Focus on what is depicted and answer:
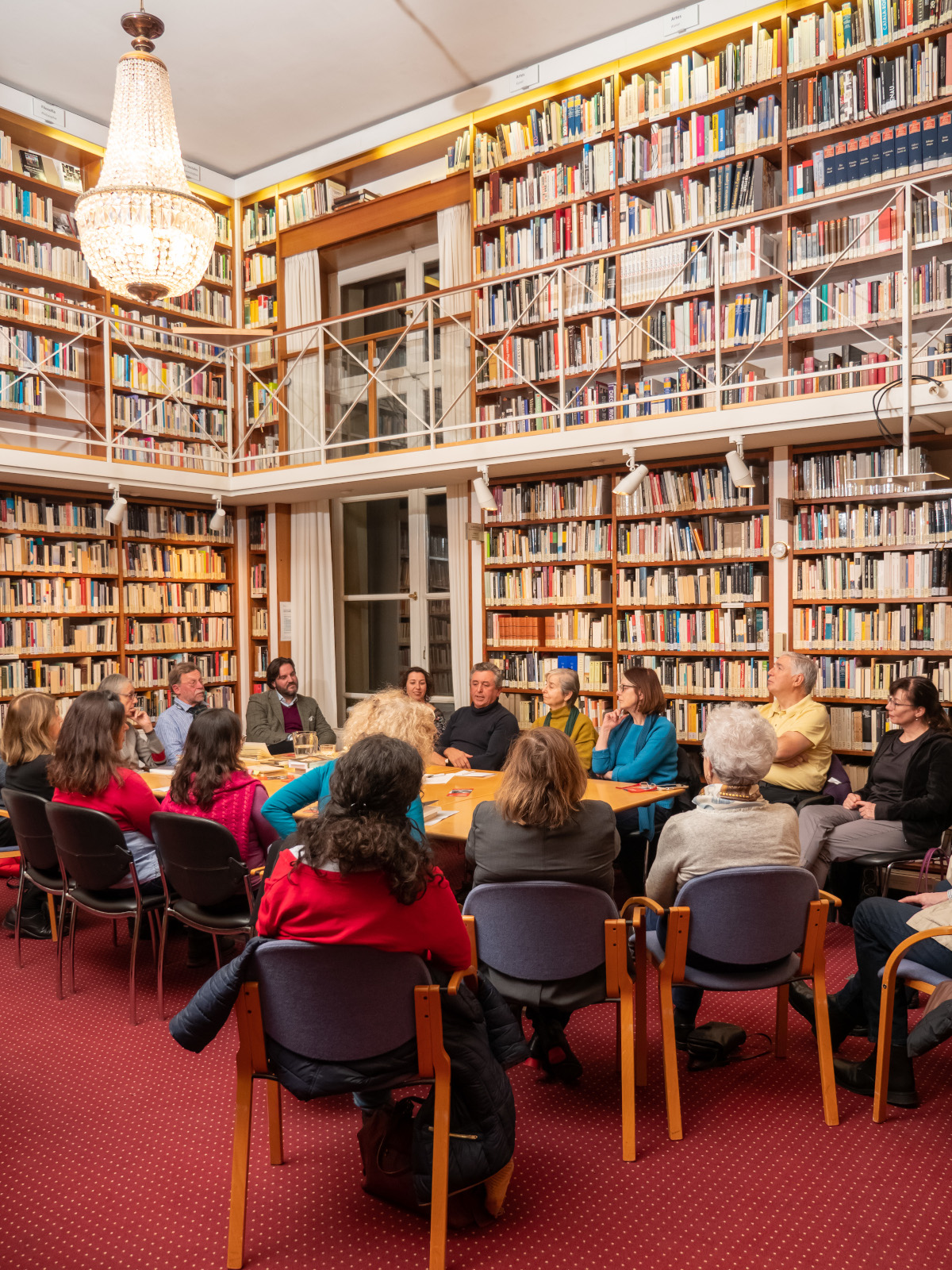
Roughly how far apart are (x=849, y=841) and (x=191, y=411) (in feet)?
20.8

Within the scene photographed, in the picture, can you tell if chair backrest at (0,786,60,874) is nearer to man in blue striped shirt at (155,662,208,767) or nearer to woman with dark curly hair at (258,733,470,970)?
man in blue striped shirt at (155,662,208,767)

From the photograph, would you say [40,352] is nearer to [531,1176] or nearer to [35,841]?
[35,841]

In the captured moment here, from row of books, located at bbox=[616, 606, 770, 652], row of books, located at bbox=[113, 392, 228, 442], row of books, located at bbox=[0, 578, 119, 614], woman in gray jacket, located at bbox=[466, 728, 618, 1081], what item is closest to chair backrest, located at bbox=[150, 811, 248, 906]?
woman in gray jacket, located at bbox=[466, 728, 618, 1081]

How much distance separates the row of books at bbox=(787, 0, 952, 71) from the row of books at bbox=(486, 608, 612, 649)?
3.61m

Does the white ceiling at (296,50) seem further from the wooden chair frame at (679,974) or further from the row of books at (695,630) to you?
the wooden chair frame at (679,974)

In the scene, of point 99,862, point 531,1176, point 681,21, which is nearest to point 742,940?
point 531,1176

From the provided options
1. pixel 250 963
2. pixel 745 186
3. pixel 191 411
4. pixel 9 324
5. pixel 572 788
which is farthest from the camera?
pixel 191 411

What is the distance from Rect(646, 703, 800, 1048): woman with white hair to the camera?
2.65m

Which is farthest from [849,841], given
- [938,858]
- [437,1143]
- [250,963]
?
[250,963]

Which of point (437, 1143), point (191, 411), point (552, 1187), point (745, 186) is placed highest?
point (745, 186)

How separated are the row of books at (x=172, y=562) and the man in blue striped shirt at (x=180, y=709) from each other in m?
2.06

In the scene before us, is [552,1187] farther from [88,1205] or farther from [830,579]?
[830,579]

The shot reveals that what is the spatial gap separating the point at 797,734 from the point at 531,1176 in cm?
273

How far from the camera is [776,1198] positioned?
2221 mm
